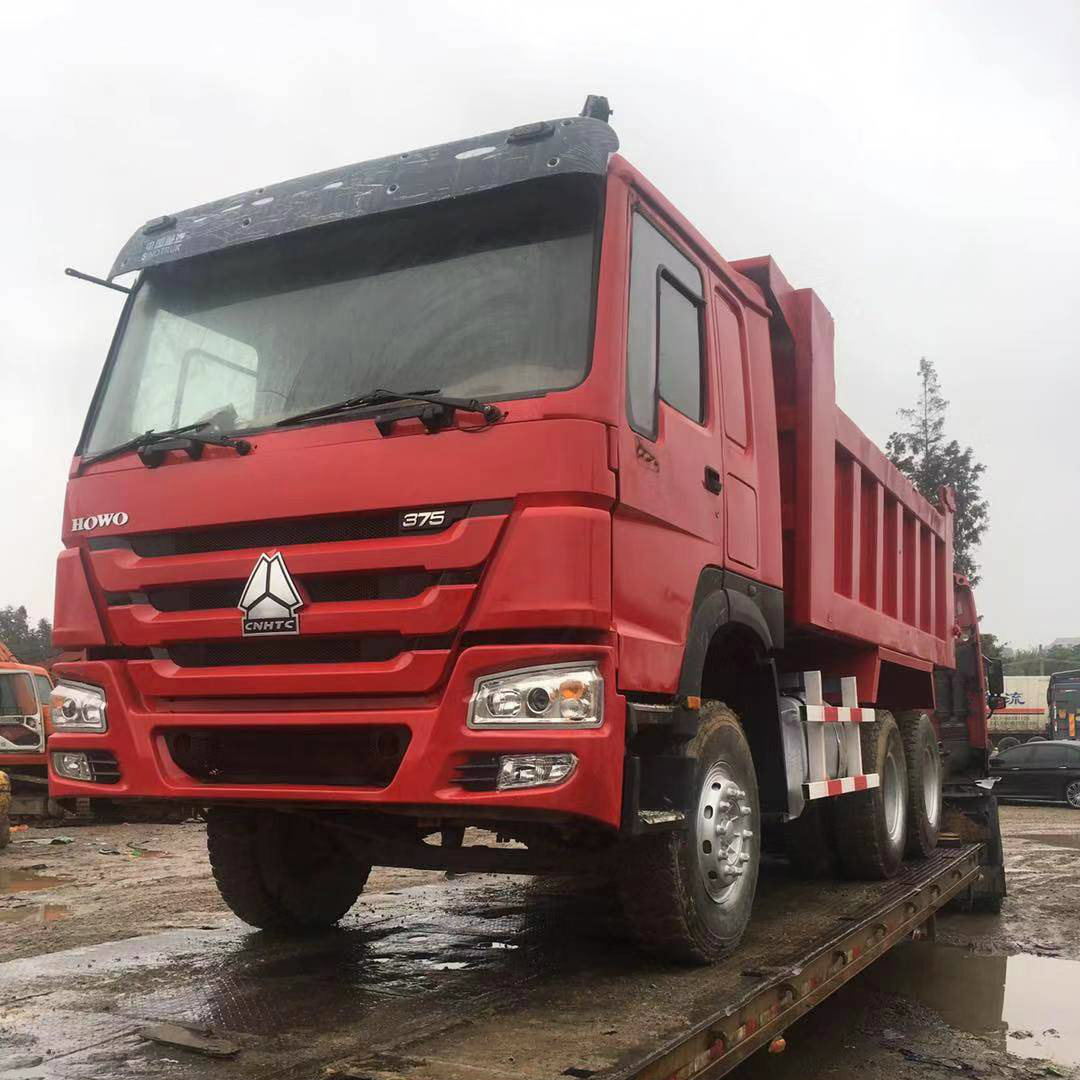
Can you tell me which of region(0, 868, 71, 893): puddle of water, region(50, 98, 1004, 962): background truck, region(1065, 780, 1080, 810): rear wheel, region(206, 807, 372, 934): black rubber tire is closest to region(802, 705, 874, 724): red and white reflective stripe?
region(50, 98, 1004, 962): background truck

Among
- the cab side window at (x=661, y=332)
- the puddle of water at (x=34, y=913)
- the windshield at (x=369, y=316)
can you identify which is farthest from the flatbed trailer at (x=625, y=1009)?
the puddle of water at (x=34, y=913)

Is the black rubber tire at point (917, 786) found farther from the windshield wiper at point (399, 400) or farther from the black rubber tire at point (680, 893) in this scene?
the windshield wiper at point (399, 400)

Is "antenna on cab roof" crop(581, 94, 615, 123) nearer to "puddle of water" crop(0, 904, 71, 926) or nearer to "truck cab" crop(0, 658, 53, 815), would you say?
"puddle of water" crop(0, 904, 71, 926)

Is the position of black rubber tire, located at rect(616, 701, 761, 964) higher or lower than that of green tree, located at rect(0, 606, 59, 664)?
lower

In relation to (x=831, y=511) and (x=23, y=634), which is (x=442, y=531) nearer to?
(x=831, y=511)

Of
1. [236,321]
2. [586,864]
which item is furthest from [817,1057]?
[236,321]

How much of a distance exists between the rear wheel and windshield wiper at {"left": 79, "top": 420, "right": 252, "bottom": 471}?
64.0 feet

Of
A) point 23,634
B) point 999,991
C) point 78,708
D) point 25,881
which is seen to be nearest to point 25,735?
point 25,881

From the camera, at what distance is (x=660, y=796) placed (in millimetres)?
4117

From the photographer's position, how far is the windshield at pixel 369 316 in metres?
4.14

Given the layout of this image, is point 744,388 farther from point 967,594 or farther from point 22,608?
point 22,608

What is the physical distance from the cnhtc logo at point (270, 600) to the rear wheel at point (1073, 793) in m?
19.5

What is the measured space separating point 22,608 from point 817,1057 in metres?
95.7

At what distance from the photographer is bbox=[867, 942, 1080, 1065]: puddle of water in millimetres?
5750
